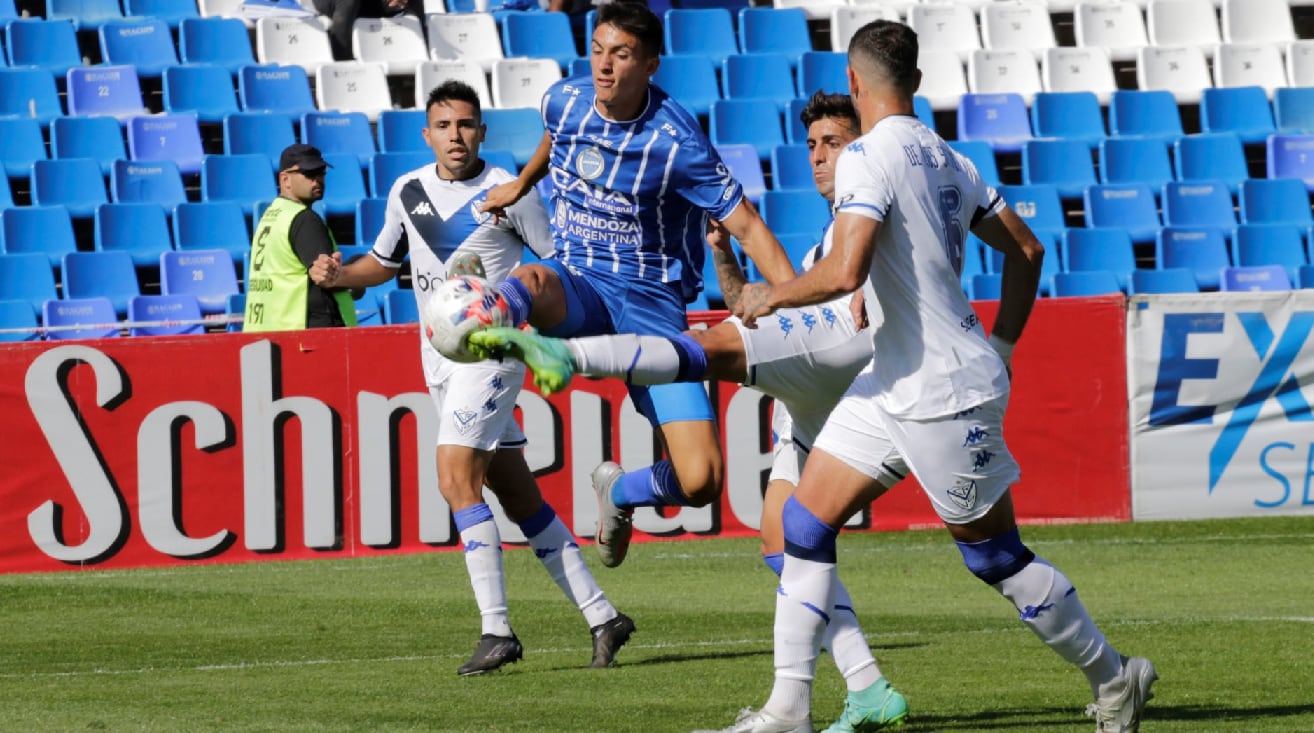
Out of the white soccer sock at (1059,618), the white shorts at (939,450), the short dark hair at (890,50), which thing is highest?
the short dark hair at (890,50)

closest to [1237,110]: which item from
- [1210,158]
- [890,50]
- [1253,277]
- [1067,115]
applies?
[1210,158]

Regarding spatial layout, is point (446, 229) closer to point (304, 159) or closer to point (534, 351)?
point (534, 351)

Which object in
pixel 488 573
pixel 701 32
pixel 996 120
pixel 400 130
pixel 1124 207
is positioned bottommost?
pixel 488 573

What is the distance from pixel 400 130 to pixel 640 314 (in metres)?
10.6

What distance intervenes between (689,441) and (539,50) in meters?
12.2

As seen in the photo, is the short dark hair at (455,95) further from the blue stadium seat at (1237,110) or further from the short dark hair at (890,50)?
the blue stadium seat at (1237,110)

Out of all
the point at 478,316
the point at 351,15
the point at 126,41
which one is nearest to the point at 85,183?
the point at 126,41

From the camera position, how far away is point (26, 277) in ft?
49.1

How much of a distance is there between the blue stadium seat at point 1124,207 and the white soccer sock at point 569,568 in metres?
10.5

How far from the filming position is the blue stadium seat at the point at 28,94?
55.0 feet

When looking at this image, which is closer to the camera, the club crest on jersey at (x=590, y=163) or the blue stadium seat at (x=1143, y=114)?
the club crest on jersey at (x=590, y=163)

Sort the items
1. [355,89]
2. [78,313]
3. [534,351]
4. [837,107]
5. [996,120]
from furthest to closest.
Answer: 1. [996,120]
2. [355,89]
3. [78,313]
4. [837,107]
5. [534,351]

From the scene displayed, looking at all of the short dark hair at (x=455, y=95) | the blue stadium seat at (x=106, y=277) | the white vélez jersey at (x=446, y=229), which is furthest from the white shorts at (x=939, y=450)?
the blue stadium seat at (x=106, y=277)

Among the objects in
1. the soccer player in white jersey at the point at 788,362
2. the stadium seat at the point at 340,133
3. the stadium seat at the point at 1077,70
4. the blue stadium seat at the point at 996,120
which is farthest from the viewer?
the stadium seat at the point at 1077,70
